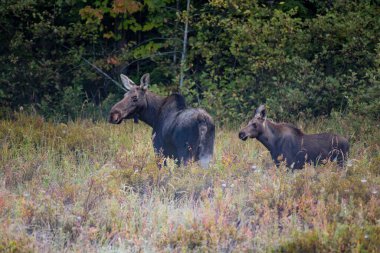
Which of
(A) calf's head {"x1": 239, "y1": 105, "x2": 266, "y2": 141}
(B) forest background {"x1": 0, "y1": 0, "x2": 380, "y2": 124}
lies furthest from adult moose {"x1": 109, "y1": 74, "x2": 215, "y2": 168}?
(B) forest background {"x1": 0, "y1": 0, "x2": 380, "y2": 124}

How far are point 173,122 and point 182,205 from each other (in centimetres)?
247

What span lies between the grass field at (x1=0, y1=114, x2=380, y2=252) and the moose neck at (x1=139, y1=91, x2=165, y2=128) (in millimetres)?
462

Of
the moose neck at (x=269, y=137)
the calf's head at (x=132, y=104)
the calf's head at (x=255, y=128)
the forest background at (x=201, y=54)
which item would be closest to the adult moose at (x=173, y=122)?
the calf's head at (x=132, y=104)

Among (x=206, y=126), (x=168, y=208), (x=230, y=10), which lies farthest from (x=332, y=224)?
(x=230, y=10)

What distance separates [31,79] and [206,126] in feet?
26.4

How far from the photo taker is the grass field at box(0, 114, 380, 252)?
779cm

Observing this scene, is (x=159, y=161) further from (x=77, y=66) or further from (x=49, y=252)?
(x=77, y=66)

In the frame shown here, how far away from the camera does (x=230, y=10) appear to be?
16.9 meters

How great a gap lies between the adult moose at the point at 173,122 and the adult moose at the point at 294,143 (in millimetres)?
875

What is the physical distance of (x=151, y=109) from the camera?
12.3 metres

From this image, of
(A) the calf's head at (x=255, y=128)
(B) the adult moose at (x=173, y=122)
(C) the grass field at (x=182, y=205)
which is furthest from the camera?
(A) the calf's head at (x=255, y=128)

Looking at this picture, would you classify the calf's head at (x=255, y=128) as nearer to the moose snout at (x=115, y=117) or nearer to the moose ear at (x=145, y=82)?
the moose ear at (x=145, y=82)

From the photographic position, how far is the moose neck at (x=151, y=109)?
484 inches

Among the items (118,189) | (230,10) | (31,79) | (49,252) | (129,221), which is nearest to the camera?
(49,252)
